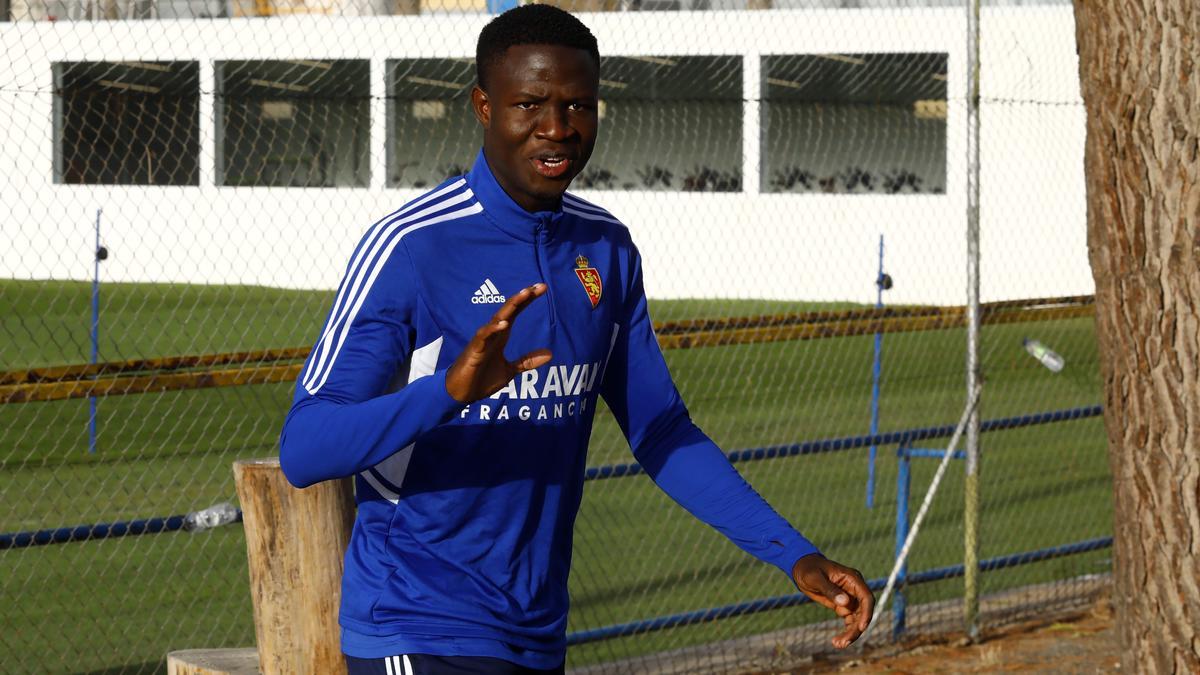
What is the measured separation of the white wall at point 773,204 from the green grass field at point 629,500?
15.4 feet

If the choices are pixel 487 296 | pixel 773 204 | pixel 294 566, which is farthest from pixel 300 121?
pixel 487 296

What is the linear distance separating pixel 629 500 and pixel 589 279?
765cm

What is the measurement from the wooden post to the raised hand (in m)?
0.87

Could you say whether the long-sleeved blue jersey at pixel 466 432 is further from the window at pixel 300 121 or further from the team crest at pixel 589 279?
the window at pixel 300 121

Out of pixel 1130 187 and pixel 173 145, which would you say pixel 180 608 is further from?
pixel 173 145

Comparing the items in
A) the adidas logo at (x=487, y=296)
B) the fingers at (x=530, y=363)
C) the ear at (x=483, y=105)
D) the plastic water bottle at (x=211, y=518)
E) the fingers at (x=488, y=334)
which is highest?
the ear at (x=483, y=105)

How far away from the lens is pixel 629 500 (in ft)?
35.2

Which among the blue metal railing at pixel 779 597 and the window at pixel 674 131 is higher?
the window at pixel 674 131

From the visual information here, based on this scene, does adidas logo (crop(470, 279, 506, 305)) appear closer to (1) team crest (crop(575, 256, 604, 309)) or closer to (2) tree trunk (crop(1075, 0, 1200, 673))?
(1) team crest (crop(575, 256, 604, 309))

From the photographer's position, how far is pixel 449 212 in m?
3.05

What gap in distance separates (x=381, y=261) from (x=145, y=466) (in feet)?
32.2

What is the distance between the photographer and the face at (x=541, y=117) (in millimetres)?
3043

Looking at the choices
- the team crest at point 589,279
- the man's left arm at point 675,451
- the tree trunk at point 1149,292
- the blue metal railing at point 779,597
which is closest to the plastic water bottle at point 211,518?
the blue metal railing at point 779,597

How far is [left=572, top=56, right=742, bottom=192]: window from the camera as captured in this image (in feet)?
97.3
